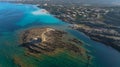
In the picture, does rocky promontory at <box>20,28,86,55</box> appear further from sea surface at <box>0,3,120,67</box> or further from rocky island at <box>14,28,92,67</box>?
sea surface at <box>0,3,120,67</box>

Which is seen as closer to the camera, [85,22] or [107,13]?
[85,22]

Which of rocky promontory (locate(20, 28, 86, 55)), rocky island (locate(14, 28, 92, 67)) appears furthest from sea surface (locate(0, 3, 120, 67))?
rocky promontory (locate(20, 28, 86, 55))

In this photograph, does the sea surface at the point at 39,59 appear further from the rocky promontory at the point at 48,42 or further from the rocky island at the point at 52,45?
the rocky promontory at the point at 48,42

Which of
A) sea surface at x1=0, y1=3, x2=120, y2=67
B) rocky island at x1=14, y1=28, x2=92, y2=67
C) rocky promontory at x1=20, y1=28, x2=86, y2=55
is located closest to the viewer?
sea surface at x1=0, y1=3, x2=120, y2=67

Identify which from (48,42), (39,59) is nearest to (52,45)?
(48,42)

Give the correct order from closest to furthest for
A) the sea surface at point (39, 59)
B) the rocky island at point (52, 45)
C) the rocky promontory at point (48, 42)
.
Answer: the sea surface at point (39, 59) < the rocky island at point (52, 45) < the rocky promontory at point (48, 42)

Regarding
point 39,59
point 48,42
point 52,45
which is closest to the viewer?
point 39,59

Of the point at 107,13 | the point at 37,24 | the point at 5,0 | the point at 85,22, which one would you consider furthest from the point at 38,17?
the point at 5,0

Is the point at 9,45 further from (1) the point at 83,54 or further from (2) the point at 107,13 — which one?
(2) the point at 107,13

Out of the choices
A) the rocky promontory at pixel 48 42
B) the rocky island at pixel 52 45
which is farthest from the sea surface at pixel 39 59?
the rocky promontory at pixel 48 42

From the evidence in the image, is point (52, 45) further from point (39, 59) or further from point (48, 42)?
point (39, 59)

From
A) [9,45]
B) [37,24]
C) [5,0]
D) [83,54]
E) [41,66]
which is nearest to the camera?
[41,66]
